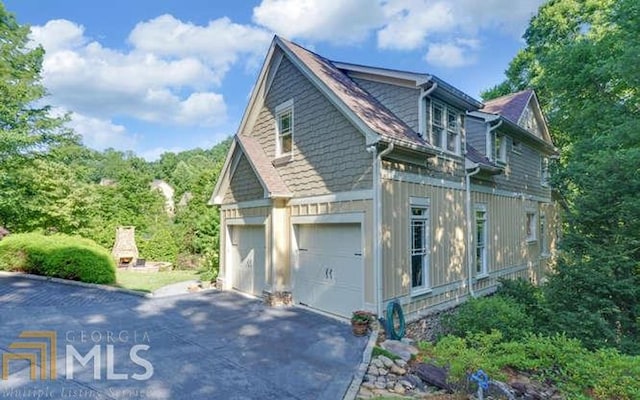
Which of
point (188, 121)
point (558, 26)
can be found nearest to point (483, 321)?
point (558, 26)

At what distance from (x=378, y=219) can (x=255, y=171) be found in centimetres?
409

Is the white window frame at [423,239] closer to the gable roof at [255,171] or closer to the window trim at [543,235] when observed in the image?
the gable roof at [255,171]

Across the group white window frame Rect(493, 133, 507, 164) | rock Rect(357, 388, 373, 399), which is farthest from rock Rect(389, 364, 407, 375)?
white window frame Rect(493, 133, 507, 164)

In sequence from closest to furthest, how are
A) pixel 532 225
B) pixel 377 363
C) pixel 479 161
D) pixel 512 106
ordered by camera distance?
1. pixel 377 363
2. pixel 479 161
3. pixel 512 106
4. pixel 532 225

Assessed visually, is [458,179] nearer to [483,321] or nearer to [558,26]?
[483,321]

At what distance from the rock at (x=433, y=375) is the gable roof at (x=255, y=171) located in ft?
17.7

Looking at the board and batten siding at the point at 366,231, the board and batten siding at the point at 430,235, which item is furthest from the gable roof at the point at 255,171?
the board and batten siding at the point at 430,235

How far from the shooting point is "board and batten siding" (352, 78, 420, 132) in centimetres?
918

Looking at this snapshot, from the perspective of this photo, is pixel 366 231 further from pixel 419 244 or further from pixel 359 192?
pixel 419 244

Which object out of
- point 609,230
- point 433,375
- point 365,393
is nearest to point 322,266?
point 433,375

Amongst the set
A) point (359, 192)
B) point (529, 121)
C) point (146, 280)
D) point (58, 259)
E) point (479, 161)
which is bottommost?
point (146, 280)

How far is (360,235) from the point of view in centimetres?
811

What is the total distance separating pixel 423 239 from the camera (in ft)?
29.1

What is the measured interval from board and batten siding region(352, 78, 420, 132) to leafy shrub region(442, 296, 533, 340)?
460 cm
